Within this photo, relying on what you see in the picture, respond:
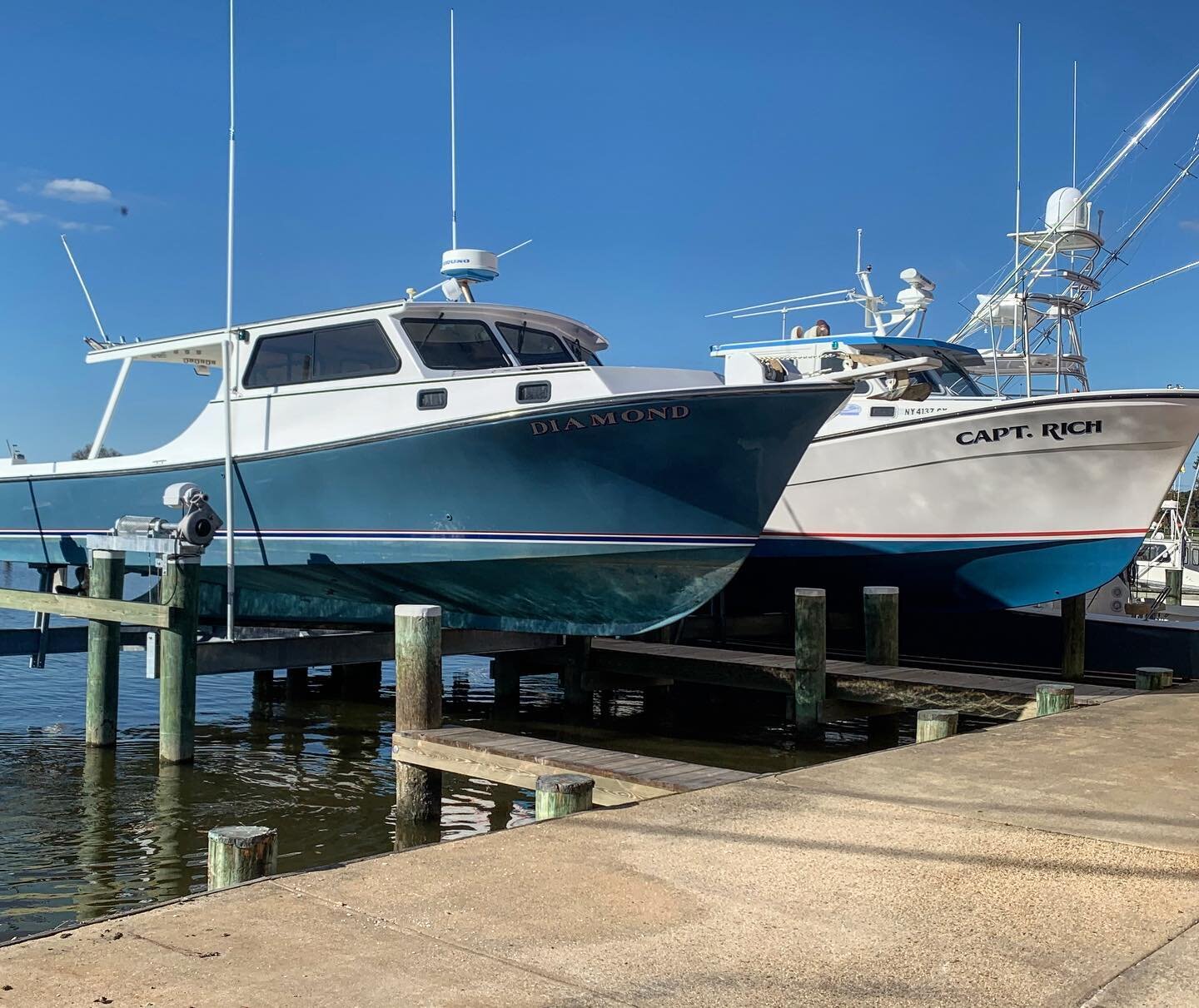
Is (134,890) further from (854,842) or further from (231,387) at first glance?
(231,387)

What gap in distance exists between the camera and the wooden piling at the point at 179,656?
827cm

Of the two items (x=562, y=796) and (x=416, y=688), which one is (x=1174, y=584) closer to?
(x=416, y=688)

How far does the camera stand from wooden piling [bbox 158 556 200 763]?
27.1 feet

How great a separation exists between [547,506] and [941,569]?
477 centimetres

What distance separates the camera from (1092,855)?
153 inches

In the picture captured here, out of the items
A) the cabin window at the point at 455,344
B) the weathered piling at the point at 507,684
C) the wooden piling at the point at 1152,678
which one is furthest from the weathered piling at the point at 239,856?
the weathered piling at the point at 507,684

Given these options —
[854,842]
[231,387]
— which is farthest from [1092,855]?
[231,387]

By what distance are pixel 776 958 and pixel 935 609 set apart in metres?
9.57

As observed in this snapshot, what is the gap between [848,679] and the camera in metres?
8.98

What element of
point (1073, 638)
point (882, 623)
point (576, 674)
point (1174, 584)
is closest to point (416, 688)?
point (576, 674)

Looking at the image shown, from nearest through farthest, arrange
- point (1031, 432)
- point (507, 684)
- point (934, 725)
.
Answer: point (934, 725) < point (1031, 432) < point (507, 684)

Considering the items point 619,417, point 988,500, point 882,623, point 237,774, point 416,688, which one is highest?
point 619,417

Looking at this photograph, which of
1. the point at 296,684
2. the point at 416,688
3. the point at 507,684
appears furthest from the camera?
the point at 296,684

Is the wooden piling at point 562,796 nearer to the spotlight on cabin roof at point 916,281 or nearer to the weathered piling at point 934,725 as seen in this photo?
the weathered piling at point 934,725
